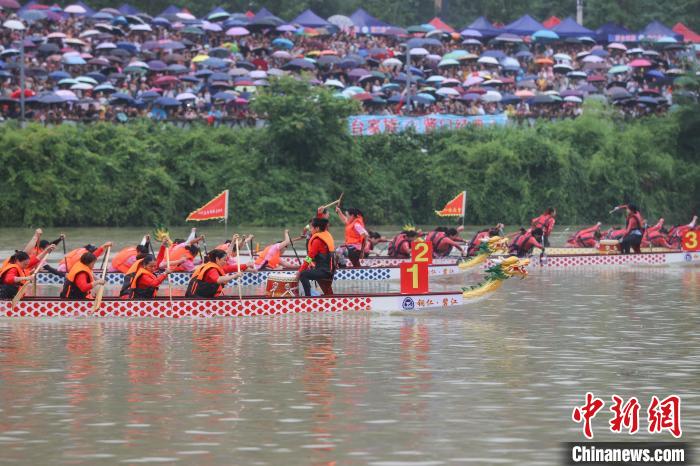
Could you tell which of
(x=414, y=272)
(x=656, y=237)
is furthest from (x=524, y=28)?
(x=414, y=272)

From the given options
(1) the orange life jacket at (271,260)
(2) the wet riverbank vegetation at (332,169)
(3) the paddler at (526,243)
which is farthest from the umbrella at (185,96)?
(1) the orange life jacket at (271,260)

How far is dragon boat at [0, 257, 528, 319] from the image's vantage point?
22344 mm

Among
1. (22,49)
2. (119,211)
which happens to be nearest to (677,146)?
(119,211)

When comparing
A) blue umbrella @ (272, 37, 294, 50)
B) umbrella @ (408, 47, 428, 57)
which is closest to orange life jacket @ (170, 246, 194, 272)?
blue umbrella @ (272, 37, 294, 50)

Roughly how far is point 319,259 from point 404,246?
9.32 meters

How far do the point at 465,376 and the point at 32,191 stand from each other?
114ft

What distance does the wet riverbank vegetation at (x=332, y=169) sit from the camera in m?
49.9

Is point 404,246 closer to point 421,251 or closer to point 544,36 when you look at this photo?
point 421,251

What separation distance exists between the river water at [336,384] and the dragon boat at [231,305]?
0.61ft

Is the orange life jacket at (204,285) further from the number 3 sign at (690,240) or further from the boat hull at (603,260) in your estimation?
the number 3 sign at (690,240)

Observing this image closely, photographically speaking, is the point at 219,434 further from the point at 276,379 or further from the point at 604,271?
the point at 604,271

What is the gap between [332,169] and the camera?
175ft

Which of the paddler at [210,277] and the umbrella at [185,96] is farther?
the umbrella at [185,96]

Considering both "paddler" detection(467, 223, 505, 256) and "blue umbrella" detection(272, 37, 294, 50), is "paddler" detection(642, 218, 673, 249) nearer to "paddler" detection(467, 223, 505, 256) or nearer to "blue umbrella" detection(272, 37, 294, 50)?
"paddler" detection(467, 223, 505, 256)
